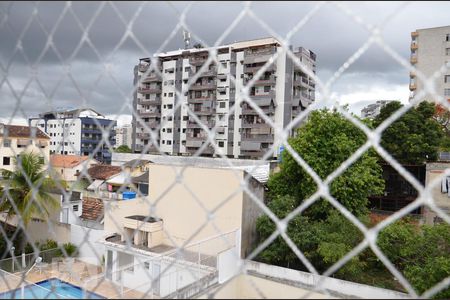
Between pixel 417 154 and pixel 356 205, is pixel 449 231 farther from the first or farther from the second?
pixel 417 154

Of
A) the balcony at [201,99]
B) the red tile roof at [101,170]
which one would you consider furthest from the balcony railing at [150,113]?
the red tile roof at [101,170]

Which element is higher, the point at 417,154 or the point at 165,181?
the point at 417,154

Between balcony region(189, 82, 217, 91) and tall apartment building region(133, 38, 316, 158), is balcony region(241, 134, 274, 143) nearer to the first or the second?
tall apartment building region(133, 38, 316, 158)

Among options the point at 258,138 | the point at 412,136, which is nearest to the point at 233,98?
the point at 258,138

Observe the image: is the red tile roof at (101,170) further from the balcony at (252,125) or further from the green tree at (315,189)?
the balcony at (252,125)

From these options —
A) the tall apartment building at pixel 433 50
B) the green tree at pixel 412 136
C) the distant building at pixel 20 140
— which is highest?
the tall apartment building at pixel 433 50

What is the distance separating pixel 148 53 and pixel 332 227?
4.31m

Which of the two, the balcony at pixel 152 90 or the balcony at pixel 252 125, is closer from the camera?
the balcony at pixel 252 125

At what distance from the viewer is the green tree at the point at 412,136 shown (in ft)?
24.8

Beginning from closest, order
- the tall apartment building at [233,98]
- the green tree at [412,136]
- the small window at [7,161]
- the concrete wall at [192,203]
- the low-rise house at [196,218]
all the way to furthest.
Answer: the low-rise house at [196,218] < the concrete wall at [192,203] < the green tree at [412,136] < the small window at [7,161] < the tall apartment building at [233,98]

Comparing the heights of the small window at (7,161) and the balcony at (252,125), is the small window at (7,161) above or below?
below

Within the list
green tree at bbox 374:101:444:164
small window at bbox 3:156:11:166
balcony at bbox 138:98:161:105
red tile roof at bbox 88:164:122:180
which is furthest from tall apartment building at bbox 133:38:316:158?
small window at bbox 3:156:11:166

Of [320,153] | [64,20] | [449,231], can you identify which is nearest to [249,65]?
[320,153]

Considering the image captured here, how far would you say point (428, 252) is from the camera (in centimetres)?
385
